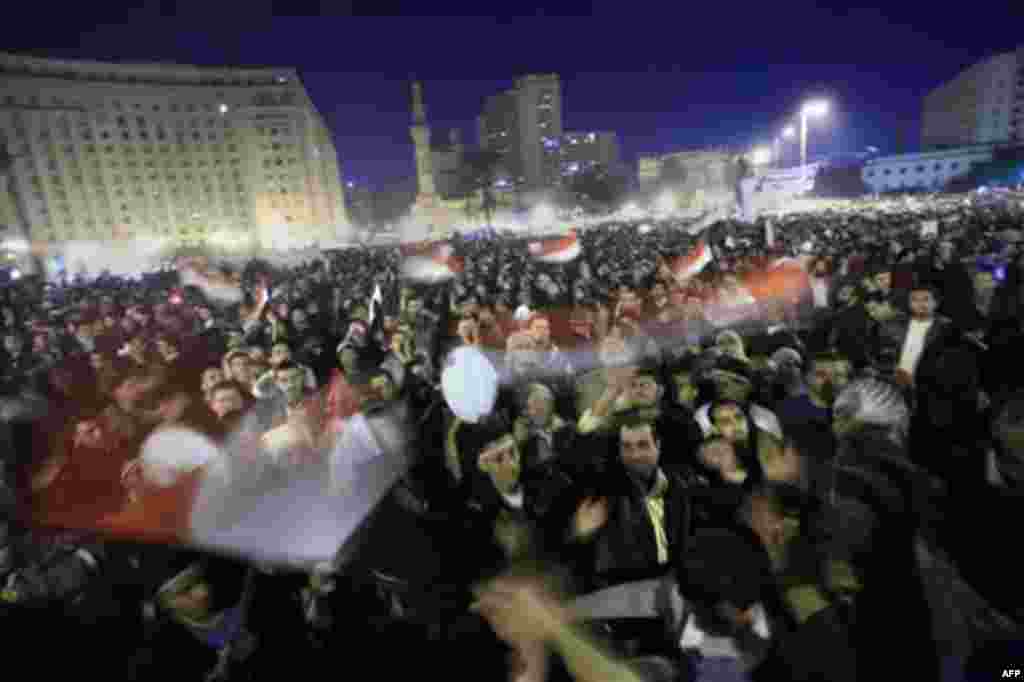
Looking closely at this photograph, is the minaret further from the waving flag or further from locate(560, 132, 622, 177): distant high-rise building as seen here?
locate(560, 132, 622, 177): distant high-rise building

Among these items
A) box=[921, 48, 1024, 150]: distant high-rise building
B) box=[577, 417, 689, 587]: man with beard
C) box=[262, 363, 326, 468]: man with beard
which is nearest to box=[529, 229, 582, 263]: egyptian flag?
box=[262, 363, 326, 468]: man with beard

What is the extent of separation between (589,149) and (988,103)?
77505 mm

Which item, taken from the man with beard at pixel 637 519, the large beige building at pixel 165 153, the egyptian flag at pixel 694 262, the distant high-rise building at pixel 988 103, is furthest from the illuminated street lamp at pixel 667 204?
the man with beard at pixel 637 519

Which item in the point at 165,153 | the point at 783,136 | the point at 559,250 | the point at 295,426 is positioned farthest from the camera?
the point at 165,153

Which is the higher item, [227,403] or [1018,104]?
[1018,104]

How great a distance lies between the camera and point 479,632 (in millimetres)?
2660

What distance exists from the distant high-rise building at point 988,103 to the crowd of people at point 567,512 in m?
91.7

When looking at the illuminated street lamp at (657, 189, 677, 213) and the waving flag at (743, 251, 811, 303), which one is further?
the illuminated street lamp at (657, 189, 677, 213)

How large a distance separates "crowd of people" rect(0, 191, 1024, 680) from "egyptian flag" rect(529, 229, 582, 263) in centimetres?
1184

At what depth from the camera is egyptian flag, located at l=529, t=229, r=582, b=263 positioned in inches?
688

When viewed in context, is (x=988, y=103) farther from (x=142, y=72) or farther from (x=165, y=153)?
(x=142, y=72)

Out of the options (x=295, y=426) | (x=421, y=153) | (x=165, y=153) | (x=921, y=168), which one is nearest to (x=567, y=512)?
(x=295, y=426)

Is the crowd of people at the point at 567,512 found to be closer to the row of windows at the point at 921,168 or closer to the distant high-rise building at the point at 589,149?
the row of windows at the point at 921,168

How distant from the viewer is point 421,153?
64.8 m
